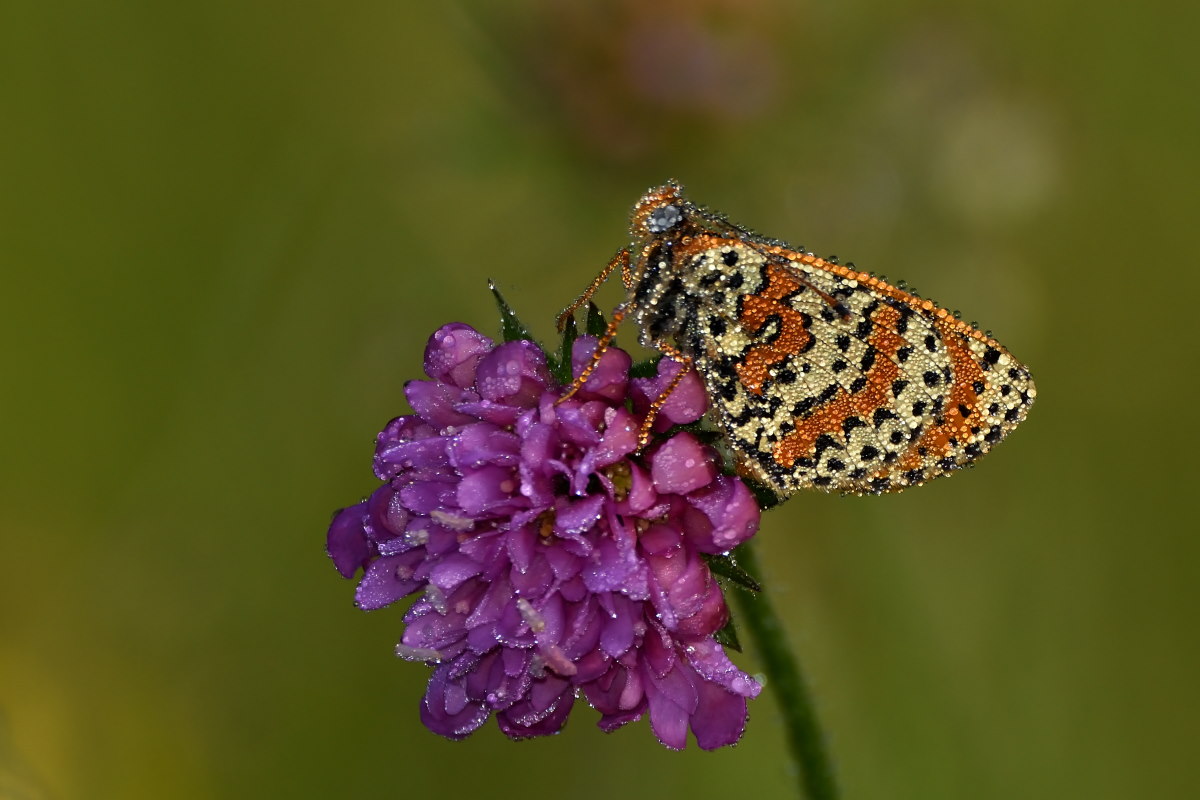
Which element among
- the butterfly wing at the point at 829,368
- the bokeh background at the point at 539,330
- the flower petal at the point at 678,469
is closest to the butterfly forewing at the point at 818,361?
the butterfly wing at the point at 829,368

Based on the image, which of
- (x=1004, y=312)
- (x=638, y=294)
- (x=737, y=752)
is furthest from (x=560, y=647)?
(x=1004, y=312)

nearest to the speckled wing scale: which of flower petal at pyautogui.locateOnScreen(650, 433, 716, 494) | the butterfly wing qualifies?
the butterfly wing

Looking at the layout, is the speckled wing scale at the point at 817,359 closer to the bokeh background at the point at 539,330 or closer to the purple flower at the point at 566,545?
the purple flower at the point at 566,545

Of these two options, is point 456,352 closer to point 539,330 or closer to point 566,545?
point 566,545

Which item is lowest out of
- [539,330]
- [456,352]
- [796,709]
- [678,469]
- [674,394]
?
[796,709]

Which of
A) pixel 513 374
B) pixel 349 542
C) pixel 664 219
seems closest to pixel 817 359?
pixel 664 219

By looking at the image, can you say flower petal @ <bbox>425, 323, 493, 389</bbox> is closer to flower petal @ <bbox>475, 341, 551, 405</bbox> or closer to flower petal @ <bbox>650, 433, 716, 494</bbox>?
flower petal @ <bbox>475, 341, 551, 405</bbox>
